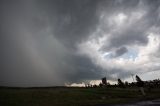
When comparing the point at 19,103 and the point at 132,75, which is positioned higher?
the point at 132,75

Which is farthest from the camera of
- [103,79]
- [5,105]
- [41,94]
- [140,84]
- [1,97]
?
[103,79]

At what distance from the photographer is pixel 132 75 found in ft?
609

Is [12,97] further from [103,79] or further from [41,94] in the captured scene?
[103,79]

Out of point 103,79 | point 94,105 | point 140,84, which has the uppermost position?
point 103,79

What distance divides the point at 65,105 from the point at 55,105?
2.58m

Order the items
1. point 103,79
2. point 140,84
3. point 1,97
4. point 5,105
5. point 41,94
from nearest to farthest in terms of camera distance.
Answer: point 5,105, point 1,97, point 41,94, point 140,84, point 103,79

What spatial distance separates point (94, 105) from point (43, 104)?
12.9 m

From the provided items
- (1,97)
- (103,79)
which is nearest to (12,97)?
(1,97)

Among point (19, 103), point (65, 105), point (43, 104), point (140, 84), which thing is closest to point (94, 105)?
point (65, 105)

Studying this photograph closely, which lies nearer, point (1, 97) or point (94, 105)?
point (94, 105)

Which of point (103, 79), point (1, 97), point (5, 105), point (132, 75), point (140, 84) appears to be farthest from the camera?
point (132, 75)

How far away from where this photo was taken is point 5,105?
1987 inches

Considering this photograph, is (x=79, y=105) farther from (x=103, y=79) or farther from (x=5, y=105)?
(x=103, y=79)

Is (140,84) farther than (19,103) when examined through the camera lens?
Yes
